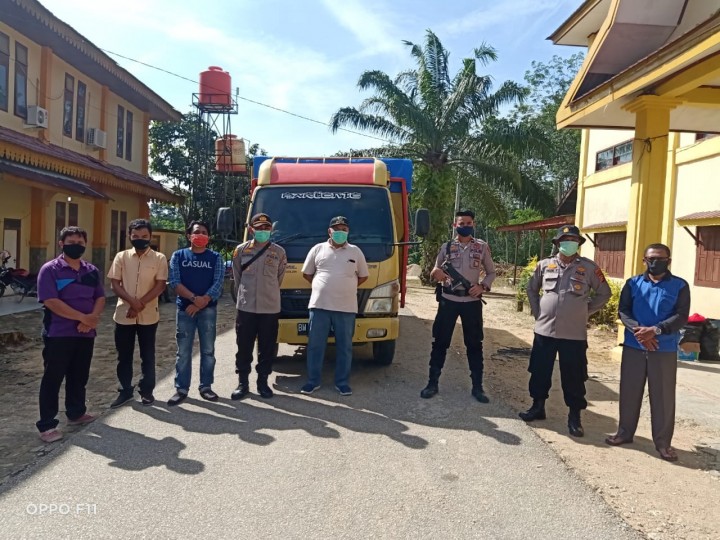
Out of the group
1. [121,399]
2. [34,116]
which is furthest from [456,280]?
[34,116]

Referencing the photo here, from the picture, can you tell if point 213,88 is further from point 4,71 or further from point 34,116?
point 4,71

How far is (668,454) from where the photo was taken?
161 inches

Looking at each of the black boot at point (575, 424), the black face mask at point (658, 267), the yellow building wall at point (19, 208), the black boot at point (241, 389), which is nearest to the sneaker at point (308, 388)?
the black boot at point (241, 389)

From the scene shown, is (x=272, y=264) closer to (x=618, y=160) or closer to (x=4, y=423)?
(x=4, y=423)

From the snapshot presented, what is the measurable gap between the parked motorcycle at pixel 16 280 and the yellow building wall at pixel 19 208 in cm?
118

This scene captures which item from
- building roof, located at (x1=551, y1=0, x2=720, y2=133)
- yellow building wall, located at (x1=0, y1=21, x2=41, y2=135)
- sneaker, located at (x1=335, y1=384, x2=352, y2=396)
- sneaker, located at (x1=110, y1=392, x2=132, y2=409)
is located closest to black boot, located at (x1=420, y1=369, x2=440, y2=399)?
sneaker, located at (x1=335, y1=384, x2=352, y2=396)

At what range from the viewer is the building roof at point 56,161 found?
9.98 meters

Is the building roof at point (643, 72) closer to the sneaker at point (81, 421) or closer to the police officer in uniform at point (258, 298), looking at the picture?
the police officer in uniform at point (258, 298)

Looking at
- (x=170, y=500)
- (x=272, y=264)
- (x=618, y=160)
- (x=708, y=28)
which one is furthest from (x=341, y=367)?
(x=618, y=160)

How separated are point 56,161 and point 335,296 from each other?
9.05 m

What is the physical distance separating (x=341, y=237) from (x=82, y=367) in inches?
100

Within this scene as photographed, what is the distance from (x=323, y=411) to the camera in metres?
4.91

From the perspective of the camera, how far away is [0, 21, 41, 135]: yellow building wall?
11938mm

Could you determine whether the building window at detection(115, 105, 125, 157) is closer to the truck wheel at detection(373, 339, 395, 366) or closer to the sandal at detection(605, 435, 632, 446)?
the truck wheel at detection(373, 339, 395, 366)
